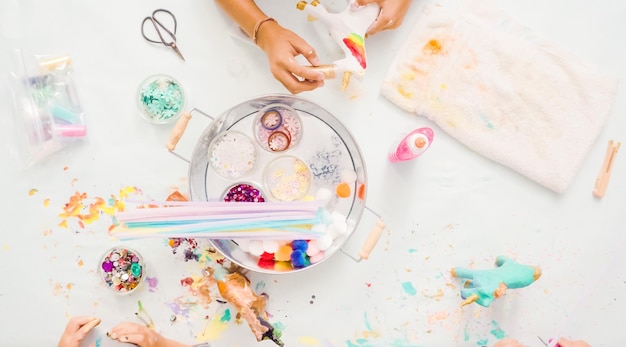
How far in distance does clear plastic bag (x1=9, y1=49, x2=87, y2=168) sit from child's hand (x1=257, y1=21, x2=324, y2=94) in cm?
49

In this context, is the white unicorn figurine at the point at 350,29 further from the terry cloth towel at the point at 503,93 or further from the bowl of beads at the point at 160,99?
the bowl of beads at the point at 160,99

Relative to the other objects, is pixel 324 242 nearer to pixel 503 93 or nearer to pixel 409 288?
pixel 409 288

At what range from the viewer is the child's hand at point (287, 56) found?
1154 millimetres

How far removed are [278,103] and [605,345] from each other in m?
0.98

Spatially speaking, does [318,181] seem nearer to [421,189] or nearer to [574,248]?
[421,189]

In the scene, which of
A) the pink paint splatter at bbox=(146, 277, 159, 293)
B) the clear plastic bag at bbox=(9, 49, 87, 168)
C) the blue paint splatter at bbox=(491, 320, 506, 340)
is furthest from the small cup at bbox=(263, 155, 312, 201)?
the blue paint splatter at bbox=(491, 320, 506, 340)

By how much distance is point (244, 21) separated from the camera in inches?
48.4

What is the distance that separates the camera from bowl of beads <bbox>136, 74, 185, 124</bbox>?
129cm

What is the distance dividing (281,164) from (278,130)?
8 centimetres

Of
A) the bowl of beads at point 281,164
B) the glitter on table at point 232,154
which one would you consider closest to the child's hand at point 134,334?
the bowl of beads at point 281,164

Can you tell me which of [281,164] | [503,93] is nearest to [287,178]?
[281,164]

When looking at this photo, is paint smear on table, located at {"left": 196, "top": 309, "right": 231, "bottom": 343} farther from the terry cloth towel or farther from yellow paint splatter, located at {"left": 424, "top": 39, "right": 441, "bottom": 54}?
yellow paint splatter, located at {"left": 424, "top": 39, "right": 441, "bottom": 54}

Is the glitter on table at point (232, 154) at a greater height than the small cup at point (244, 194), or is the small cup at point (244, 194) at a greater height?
the glitter on table at point (232, 154)

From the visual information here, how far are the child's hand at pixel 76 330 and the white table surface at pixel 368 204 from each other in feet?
0.17
